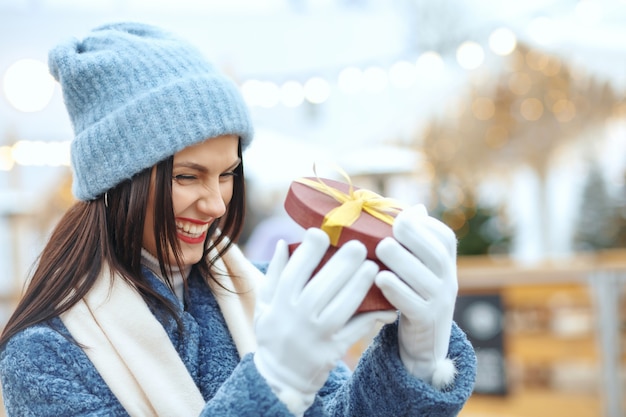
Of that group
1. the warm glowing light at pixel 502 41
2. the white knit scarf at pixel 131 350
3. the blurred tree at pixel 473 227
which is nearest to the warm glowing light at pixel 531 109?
the blurred tree at pixel 473 227

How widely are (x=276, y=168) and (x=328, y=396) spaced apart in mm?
6332

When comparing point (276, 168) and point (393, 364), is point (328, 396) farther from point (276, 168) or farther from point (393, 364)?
point (276, 168)

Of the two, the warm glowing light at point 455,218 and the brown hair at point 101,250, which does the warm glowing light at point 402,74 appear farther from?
the brown hair at point 101,250

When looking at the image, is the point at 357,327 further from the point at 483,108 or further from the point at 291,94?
the point at 483,108

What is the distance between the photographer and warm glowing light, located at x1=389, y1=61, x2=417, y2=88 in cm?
544

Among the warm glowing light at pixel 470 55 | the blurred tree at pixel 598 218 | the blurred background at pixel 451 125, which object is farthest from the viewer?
the blurred tree at pixel 598 218

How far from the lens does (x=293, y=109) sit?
6.36m

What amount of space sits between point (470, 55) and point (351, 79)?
1075 millimetres

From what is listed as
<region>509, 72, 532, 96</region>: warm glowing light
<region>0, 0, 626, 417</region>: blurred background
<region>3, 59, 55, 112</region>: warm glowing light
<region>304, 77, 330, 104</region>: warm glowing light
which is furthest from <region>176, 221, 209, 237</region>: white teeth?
<region>509, 72, 532, 96</region>: warm glowing light

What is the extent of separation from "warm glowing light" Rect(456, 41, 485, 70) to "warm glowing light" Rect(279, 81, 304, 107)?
4.48 ft

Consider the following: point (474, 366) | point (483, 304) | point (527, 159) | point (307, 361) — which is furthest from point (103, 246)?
point (527, 159)

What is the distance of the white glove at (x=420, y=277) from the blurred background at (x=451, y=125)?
41.8 inches

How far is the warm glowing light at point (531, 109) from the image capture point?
859 centimetres

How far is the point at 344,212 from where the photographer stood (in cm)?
91
